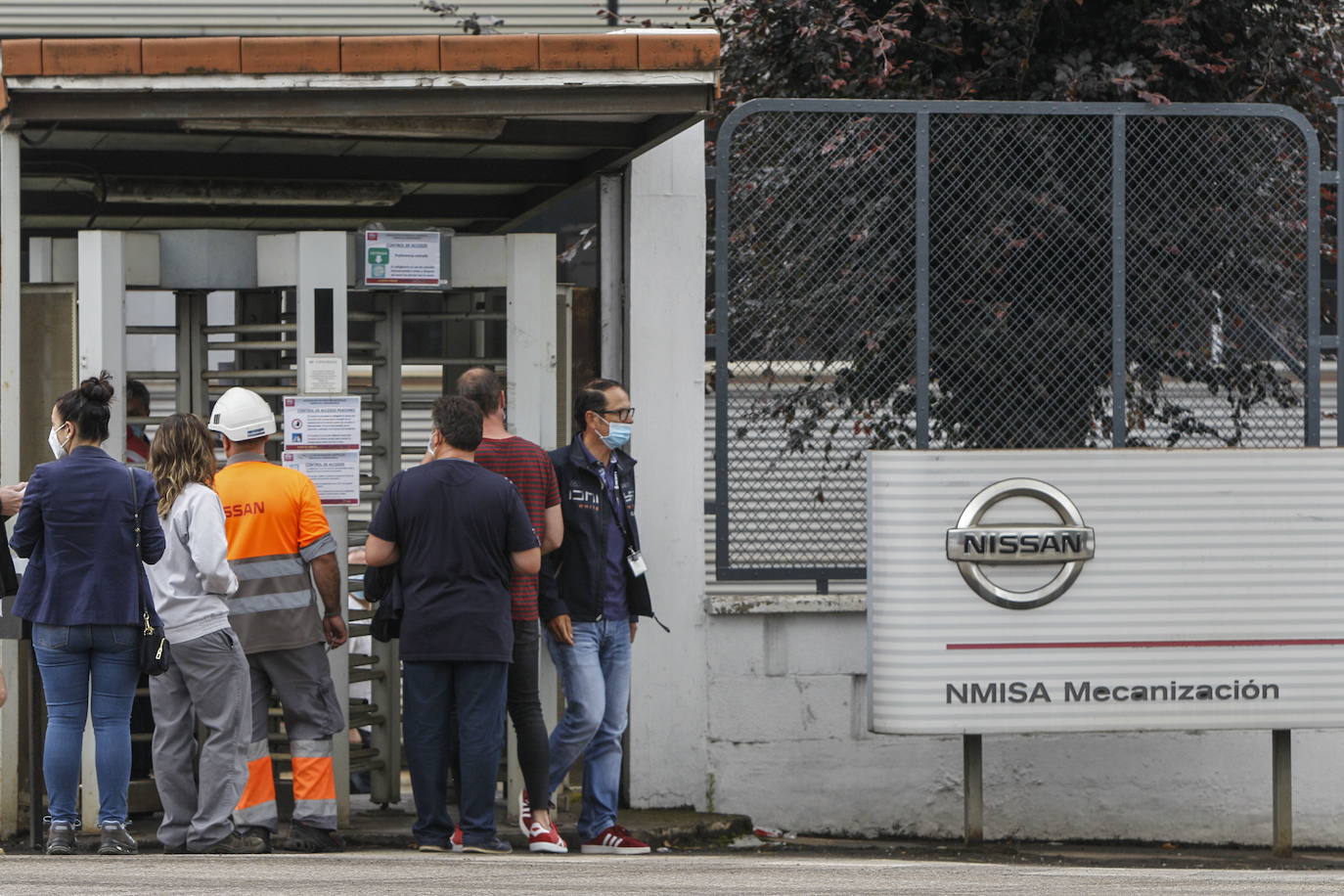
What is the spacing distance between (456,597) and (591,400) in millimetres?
1015

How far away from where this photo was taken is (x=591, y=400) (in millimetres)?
7621

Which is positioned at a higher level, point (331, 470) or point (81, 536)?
point (331, 470)

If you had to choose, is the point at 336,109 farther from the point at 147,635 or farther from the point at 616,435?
the point at 147,635

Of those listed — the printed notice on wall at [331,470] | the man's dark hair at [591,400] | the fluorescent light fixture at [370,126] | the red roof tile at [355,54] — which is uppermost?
the red roof tile at [355,54]

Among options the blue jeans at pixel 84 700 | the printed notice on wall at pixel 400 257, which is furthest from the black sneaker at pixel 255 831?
the printed notice on wall at pixel 400 257

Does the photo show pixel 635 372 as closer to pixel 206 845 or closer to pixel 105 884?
pixel 206 845

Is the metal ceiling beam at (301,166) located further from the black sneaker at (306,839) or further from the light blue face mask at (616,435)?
the black sneaker at (306,839)

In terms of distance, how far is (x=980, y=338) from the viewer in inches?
335

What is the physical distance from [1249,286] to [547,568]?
11.5ft

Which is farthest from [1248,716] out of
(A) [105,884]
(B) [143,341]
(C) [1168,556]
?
(B) [143,341]

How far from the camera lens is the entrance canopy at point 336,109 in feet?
23.7

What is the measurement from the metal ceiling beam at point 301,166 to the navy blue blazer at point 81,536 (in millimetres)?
2348

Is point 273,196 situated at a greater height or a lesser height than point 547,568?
greater

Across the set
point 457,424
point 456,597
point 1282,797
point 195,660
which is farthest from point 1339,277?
point 195,660
